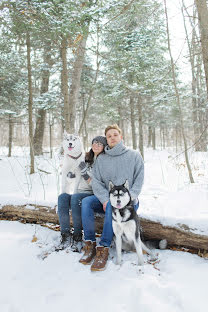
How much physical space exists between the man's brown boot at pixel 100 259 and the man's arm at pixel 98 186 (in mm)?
591

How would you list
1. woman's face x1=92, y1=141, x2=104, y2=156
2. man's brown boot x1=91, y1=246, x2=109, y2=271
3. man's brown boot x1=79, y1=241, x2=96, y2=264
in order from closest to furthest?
man's brown boot x1=91, y1=246, x2=109, y2=271 < man's brown boot x1=79, y1=241, x2=96, y2=264 < woman's face x1=92, y1=141, x2=104, y2=156

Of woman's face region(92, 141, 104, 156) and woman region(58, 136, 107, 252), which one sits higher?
woman's face region(92, 141, 104, 156)

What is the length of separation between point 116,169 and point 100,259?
1162 mm

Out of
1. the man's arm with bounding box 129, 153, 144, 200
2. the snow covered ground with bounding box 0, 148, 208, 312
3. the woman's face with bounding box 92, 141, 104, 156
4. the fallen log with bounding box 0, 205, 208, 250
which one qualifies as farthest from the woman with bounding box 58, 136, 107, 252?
the man's arm with bounding box 129, 153, 144, 200

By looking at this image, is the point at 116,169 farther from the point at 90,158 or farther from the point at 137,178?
the point at 90,158

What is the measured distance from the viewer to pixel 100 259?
7.84ft

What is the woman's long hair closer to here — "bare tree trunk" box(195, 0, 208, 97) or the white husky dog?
the white husky dog

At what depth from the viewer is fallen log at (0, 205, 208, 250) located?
2543 mm

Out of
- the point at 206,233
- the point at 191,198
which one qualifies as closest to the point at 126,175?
the point at 206,233

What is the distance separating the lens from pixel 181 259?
8.07 feet

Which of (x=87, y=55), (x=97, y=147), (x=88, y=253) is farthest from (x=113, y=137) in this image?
(x=87, y=55)

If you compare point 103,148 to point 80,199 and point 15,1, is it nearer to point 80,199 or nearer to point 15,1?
point 80,199

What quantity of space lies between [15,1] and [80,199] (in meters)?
4.59

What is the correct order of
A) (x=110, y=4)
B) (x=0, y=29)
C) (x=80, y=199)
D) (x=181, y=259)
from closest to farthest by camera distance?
(x=181, y=259), (x=80, y=199), (x=110, y=4), (x=0, y=29)
